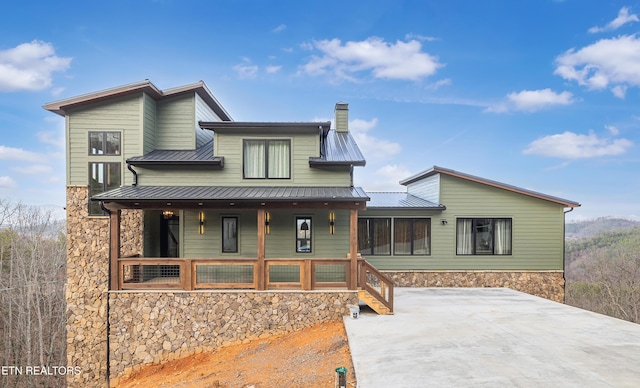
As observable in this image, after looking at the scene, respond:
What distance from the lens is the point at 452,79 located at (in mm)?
A: 28641

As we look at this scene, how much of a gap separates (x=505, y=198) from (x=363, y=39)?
52.1 ft

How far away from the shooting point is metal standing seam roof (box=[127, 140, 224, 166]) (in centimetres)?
1004

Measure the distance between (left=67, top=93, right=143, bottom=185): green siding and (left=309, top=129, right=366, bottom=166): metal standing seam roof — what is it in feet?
17.7

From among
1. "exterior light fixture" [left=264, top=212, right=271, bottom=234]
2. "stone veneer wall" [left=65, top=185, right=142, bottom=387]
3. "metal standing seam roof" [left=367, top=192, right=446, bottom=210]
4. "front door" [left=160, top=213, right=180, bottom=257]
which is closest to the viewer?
"stone veneer wall" [left=65, top=185, right=142, bottom=387]

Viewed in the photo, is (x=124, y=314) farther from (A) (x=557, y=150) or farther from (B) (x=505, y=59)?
(A) (x=557, y=150)

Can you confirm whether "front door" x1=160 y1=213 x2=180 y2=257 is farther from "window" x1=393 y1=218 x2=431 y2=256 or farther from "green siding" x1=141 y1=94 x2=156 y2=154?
"window" x1=393 y1=218 x2=431 y2=256

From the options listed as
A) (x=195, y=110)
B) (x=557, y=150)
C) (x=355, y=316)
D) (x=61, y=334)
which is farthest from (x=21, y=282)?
(x=557, y=150)

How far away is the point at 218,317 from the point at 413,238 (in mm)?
7112

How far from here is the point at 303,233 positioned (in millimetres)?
10727

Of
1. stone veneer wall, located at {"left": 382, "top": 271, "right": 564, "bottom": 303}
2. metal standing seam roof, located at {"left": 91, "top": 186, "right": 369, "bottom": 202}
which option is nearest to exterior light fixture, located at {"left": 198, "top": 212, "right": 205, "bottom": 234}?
metal standing seam roof, located at {"left": 91, "top": 186, "right": 369, "bottom": 202}

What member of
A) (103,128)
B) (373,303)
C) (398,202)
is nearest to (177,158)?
(103,128)

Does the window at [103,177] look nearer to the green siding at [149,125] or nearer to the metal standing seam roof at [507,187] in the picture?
the green siding at [149,125]

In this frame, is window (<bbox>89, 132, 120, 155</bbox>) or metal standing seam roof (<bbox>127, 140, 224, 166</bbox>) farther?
window (<bbox>89, 132, 120, 155</bbox>)

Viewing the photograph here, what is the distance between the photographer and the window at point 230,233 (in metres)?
10.7
